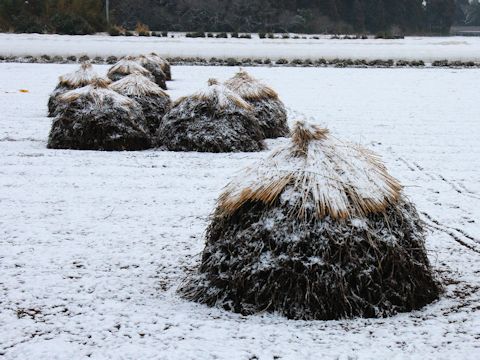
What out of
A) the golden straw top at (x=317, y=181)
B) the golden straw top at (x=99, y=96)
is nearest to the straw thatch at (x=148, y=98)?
the golden straw top at (x=99, y=96)

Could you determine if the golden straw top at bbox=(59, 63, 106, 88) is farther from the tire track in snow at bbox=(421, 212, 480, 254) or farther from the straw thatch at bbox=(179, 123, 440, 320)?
the straw thatch at bbox=(179, 123, 440, 320)

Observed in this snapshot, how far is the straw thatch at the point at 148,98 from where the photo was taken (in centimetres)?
1171

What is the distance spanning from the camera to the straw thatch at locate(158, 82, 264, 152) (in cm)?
1045

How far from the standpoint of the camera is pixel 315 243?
14.1 feet

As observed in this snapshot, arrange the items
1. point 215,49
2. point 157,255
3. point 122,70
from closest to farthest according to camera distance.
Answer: point 157,255 < point 122,70 < point 215,49

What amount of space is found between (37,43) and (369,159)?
34859mm

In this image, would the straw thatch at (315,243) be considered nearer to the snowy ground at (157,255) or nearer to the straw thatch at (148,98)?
the snowy ground at (157,255)

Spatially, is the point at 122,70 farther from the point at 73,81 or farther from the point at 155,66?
the point at 155,66

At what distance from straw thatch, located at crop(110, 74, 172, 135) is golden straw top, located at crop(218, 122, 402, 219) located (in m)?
7.04

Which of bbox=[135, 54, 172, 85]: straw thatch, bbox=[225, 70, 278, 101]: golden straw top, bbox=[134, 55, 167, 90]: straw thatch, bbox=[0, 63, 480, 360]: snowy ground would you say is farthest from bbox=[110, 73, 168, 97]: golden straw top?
bbox=[135, 54, 172, 85]: straw thatch

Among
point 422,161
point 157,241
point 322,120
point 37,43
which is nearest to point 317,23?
point 37,43

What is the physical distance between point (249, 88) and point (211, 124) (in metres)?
1.65

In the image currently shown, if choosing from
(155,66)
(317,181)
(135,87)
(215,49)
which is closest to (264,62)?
(215,49)

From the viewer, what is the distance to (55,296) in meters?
4.79
